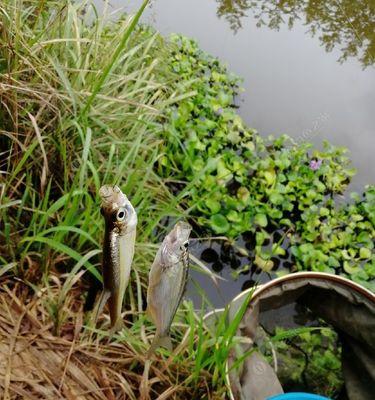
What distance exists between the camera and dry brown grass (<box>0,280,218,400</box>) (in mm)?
1736

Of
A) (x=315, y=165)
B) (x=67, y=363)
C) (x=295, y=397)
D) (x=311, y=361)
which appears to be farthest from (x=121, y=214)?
(x=315, y=165)

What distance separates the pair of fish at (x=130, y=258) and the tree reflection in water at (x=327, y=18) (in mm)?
4164

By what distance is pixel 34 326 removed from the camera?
1.89 meters

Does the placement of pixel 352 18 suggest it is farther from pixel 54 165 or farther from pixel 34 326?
pixel 34 326

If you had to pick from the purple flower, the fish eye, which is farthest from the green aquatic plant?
the fish eye

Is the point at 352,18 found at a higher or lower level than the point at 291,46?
higher

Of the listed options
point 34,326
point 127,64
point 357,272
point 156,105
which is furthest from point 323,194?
point 34,326

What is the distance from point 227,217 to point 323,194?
75cm

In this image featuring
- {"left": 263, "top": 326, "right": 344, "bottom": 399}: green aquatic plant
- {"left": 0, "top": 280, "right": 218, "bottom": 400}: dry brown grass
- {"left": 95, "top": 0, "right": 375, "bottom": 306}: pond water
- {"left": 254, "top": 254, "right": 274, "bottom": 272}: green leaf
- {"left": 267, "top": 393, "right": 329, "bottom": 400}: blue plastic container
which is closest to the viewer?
{"left": 0, "top": 280, "right": 218, "bottom": 400}: dry brown grass

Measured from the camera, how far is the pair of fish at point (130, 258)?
88 centimetres

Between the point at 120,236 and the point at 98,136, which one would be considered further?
the point at 98,136

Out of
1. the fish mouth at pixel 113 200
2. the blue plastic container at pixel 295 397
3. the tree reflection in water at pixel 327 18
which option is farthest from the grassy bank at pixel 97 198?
the tree reflection in water at pixel 327 18

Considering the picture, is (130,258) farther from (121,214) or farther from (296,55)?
(296,55)

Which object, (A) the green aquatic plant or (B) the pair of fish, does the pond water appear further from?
(B) the pair of fish
